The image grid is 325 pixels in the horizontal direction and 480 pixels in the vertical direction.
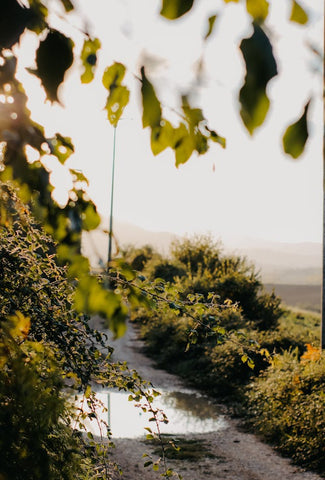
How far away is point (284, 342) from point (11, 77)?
11182 mm

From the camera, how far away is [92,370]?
9.88 feet

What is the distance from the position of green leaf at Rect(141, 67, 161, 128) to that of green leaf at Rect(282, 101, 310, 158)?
0.30m

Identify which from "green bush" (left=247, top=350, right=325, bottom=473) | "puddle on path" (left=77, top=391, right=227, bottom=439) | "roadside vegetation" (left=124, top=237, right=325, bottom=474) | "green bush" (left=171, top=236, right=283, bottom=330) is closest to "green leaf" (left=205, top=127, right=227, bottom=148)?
"roadside vegetation" (left=124, top=237, right=325, bottom=474)

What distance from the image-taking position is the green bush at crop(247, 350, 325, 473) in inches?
283

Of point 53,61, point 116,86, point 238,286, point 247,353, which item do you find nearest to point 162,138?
point 116,86

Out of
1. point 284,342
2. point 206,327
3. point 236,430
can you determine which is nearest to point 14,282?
point 206,327

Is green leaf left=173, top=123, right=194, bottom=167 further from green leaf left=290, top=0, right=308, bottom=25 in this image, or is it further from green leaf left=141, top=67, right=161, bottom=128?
green leaf left=290, top=0, right=308, bottom=25

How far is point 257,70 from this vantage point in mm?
894

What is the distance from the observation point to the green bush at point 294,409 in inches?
283

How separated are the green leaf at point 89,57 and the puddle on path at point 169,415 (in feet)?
22.7

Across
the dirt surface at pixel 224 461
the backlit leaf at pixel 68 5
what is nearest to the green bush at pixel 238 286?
the dirt surface at pixel 224 461

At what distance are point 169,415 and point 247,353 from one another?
7.10ft

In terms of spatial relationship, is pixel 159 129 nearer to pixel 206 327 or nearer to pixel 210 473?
pixel 206 327

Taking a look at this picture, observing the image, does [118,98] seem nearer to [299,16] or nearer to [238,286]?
[299,16]
